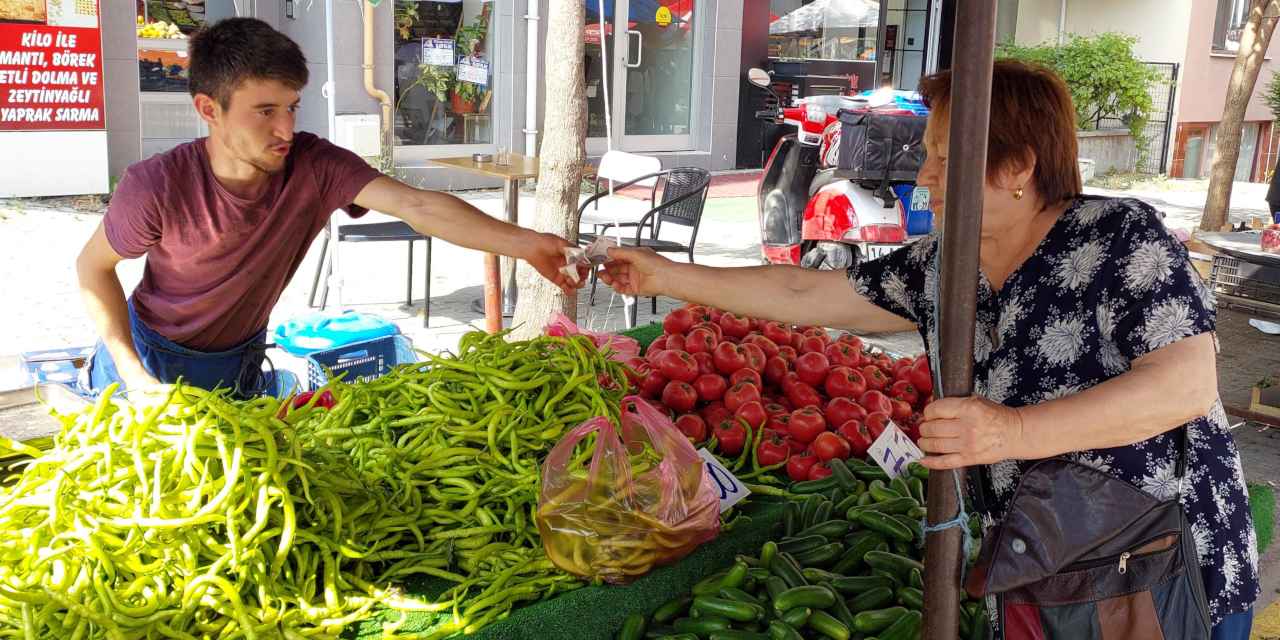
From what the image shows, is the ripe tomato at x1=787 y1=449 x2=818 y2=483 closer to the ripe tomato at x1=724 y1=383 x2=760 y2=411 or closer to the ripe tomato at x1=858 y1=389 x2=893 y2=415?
the ripe tomato at x1=724 y1=383 x2=760 y2=411

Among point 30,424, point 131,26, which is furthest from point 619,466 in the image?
point 131,26

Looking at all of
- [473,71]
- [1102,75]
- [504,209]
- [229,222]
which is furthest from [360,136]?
[1102,75]

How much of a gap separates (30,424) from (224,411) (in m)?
0.85

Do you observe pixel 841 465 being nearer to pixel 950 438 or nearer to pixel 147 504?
pixel 950 438

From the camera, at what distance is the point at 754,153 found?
688 inches

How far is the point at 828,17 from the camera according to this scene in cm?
1783

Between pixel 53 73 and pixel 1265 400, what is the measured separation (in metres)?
10.8

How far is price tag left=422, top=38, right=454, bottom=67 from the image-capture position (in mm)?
13828

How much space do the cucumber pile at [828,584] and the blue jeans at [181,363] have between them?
1.67m

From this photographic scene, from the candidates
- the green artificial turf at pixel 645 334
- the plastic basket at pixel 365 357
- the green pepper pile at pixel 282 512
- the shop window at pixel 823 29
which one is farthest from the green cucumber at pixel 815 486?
the shop window at pixel 823 29

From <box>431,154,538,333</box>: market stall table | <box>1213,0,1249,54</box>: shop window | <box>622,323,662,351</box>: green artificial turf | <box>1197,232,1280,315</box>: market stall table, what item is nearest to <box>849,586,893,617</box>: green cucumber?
<box>622,323,662,351</box>: green artificial turf

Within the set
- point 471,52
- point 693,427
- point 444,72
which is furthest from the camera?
point 471,52

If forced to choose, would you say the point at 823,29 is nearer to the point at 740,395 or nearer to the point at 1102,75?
the point at 1102,75

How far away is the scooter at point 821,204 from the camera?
8.16 m
